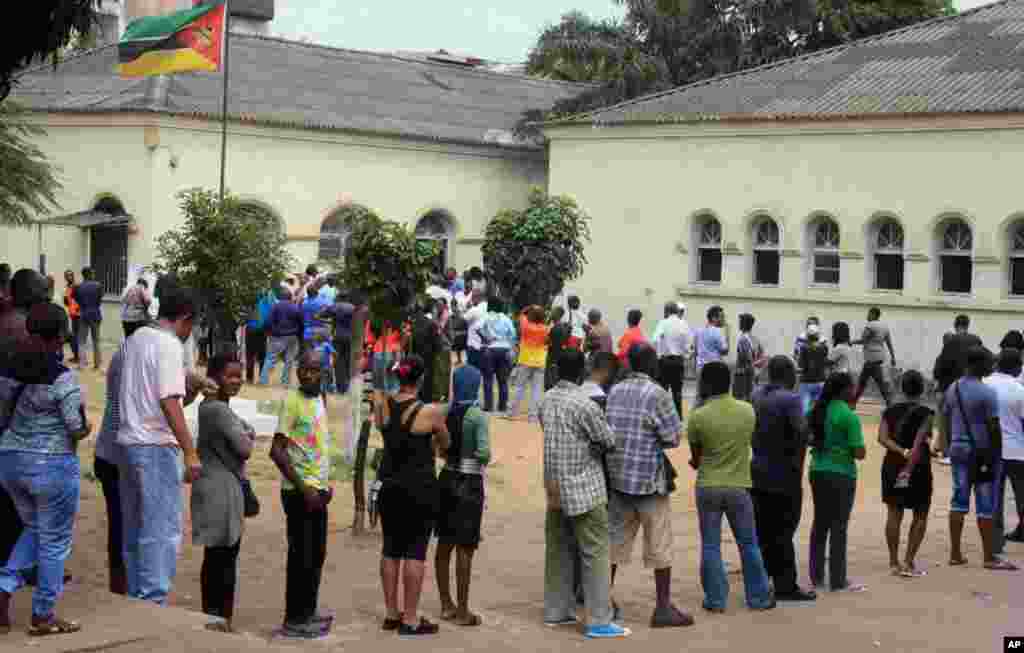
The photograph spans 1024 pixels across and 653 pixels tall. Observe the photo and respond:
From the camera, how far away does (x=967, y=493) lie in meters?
14.1

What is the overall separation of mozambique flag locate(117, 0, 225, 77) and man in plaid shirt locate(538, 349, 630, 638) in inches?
648

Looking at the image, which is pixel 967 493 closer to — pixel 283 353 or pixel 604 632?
pixel 604 632

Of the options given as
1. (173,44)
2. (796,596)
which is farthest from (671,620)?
(173,44)

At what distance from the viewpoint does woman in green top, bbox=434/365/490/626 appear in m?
11.0

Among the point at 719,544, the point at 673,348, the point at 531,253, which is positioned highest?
the point at 531,253

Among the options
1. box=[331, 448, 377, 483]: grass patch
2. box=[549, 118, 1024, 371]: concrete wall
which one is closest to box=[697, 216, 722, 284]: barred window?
box=[549, 118, 1024, 371]: concrete wall

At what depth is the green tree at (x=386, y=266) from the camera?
18.0m

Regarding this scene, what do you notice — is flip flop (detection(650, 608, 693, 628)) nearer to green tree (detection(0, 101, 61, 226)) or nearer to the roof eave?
green tree (detection(0, 101, 61, 226))

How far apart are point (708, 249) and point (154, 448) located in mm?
25560

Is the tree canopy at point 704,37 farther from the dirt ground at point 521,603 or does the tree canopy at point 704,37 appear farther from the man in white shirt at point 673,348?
the dirt ground at point 521,603

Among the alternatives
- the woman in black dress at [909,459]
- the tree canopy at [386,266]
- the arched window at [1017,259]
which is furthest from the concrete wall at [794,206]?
the woman in black dress at [909,459]

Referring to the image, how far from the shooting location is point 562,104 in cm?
4516

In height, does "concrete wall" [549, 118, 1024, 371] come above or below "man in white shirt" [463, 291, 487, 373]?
above

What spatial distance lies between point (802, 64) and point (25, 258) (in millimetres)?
16680
